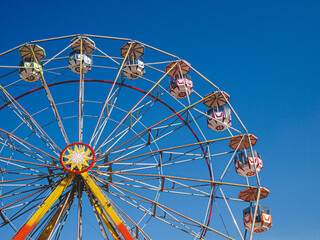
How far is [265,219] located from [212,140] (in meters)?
3.69

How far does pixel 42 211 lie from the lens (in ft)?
38.4

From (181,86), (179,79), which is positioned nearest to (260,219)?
(181,86)

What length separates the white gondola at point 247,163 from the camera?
50.4 feet

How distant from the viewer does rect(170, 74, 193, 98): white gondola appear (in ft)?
55.3

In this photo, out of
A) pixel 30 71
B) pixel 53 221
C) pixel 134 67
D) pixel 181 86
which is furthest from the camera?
pixel 181 86

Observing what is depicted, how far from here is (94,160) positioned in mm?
12094

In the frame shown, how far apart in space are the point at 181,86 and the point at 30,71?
20.2 ft

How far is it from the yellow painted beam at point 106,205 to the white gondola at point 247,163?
5.90 metres

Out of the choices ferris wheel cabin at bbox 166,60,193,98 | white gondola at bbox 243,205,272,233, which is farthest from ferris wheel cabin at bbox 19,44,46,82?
white gondola at bbox 243,205,272,233

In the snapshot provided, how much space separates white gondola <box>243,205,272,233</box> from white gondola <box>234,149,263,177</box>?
138 centimetres

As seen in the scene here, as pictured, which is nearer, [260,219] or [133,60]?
[260,219]

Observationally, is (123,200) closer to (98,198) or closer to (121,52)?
(98,198)

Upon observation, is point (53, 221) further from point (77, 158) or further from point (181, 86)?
point (181, 86)

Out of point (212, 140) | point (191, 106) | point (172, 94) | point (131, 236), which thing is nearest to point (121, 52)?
point (172, 94)
